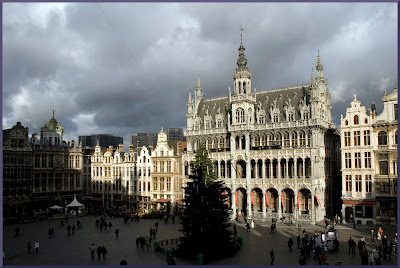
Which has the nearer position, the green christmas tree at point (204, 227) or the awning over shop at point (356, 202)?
the green christmas tree at point (204, 227)

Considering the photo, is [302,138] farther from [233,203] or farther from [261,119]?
[233,203]

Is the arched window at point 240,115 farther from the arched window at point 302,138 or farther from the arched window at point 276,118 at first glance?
the arched window at point 302,138

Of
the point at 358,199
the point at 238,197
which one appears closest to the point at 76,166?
the point at 238,197

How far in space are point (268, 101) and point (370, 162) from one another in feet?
63.5

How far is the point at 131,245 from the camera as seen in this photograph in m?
40.4

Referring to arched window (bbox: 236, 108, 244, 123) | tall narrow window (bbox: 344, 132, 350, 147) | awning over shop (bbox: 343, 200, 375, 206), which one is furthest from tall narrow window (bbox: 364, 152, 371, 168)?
arched window (bbox: 236, 108, 244, 123)

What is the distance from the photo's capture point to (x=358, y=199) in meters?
52.5

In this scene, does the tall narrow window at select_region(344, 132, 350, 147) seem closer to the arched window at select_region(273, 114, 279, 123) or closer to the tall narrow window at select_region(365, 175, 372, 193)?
the tall narrow window at select_region(365, 175, 372, 193)

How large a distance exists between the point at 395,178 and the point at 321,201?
35.7ft

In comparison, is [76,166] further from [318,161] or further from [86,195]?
[318,161]

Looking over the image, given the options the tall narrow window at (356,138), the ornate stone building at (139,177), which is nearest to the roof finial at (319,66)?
the tall narrow window at (356,138)

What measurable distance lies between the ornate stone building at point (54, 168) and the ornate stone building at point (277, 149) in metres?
28.1

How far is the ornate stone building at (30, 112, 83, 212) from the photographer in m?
71.1

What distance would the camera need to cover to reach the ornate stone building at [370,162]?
50031mm
